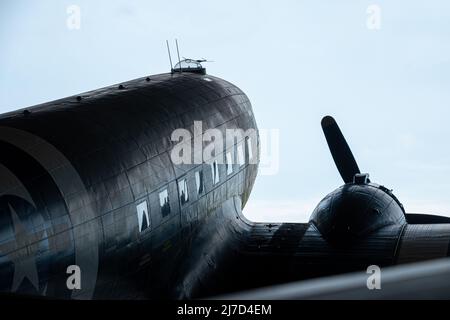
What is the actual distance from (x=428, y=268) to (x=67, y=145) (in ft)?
21.3

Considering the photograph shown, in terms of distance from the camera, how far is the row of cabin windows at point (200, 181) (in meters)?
10.7

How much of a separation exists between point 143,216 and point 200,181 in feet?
11.0

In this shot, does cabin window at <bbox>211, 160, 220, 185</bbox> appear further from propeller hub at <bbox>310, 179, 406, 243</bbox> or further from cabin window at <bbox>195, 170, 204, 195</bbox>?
propeller hub at <bbox>310, 179, 406, 243</bbox>

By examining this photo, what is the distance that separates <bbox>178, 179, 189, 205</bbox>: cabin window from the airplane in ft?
0.13

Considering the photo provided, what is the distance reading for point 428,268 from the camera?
3.09 m

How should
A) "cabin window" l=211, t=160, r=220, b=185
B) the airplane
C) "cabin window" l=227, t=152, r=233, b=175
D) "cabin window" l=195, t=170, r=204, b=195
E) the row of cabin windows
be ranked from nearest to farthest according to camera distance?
the airplane
the row of cabin windows
"cabin window" l=195, t=170, r=204, b=195
"cabin window" l=211, t=160, r=220, b=185
"cabin window" l=227, t=152, r=233, b=175

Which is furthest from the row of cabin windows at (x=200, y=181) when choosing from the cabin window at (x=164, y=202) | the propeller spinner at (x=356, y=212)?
the propeller spinner at (x=356, y=212)

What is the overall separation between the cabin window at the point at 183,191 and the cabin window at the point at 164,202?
727mm

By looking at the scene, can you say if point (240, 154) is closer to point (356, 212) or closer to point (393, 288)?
point (356, 212)

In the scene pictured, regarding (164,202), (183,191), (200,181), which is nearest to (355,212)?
(200,181)

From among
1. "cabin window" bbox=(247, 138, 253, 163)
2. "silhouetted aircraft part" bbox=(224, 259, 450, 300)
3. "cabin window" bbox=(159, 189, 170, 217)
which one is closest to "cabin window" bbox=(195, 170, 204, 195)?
"cabin window" bbox=(159, 189, 170, 217)

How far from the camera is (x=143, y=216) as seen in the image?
32.1 ft

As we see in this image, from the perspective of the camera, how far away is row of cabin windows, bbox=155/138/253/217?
10.7 m
